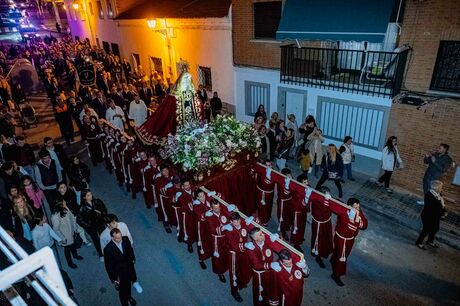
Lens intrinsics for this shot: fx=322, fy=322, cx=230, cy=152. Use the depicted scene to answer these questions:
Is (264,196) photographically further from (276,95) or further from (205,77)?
(205,77)

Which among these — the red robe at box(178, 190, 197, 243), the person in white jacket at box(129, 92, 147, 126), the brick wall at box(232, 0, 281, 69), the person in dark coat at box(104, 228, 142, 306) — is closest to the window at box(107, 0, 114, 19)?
the brick wall at box(232, 0, 281, 69)

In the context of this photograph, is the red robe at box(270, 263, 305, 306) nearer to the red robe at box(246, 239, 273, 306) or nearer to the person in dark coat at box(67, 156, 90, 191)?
the red robe at box(246, 239, 273, 306)

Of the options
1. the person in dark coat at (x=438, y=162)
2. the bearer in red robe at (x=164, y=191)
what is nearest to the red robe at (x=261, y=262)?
the bearer in red robe at (x=164, y=191)

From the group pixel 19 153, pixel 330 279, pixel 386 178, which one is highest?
pixel 19 153

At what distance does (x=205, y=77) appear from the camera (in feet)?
57.2

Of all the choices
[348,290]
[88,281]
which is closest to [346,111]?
[348,290]

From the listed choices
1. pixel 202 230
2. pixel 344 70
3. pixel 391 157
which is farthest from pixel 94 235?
pixel 344 70

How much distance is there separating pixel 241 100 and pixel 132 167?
730cm

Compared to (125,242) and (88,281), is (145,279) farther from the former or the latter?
(125,242)

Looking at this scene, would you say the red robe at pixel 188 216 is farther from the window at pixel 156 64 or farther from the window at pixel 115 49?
the window at pixel 115 49

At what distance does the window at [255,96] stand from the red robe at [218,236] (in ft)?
26.9

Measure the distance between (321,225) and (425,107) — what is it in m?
4.82

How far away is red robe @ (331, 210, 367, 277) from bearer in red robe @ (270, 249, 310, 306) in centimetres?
143

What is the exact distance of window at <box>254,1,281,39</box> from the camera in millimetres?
12453
